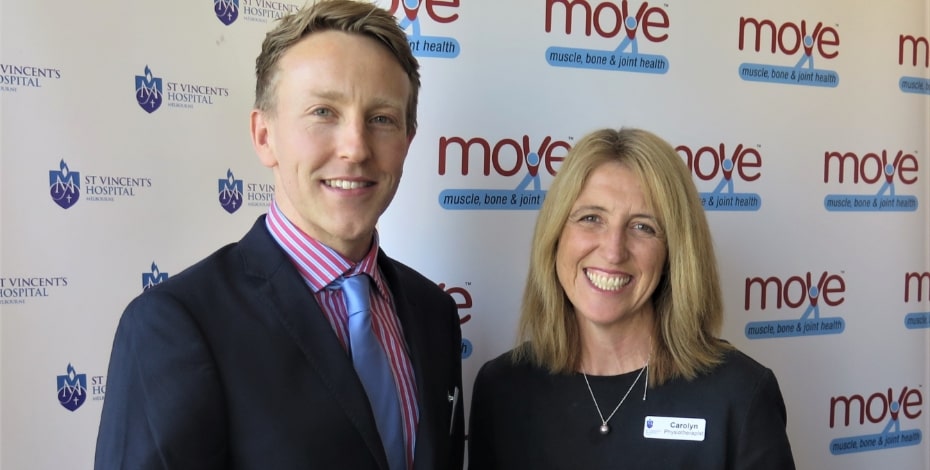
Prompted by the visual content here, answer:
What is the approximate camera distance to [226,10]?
2.55 m

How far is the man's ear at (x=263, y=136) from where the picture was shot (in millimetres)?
1448

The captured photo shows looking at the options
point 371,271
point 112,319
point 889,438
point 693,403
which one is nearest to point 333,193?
point 371,271

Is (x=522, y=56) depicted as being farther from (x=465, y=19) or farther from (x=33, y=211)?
(x=33, y=211)

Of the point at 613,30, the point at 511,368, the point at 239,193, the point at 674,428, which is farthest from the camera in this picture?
the point at 239,193

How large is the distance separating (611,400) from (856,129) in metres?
1.84

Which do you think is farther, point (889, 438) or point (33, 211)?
point (889, 438)

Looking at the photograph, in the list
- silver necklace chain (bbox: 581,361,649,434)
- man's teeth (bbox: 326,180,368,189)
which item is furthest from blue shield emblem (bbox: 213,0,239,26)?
silver necklace chain (bbox: 581,361,649,434)

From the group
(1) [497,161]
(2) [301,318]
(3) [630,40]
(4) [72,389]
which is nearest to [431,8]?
(1) [497,161]

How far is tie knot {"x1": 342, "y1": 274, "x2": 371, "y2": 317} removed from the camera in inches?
56.8

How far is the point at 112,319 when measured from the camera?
242 centimetres

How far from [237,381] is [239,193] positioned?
58.4 inches

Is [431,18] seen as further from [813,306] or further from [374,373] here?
[813,306]

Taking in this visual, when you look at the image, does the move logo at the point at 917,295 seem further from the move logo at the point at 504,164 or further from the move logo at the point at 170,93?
the move logo at the point at 170,93

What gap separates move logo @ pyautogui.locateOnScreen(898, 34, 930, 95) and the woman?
1768 millimetres
